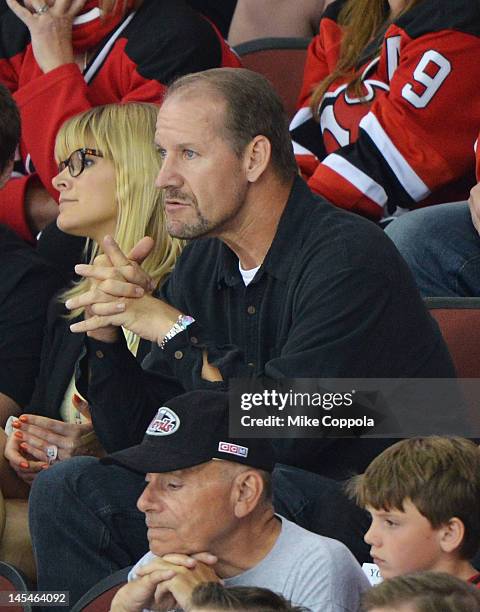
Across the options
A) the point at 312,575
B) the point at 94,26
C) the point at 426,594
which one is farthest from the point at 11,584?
the point at 94,26

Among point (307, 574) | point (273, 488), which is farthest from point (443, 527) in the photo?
point (273, 488)

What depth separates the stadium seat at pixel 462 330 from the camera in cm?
289

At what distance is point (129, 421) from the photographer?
285 cm

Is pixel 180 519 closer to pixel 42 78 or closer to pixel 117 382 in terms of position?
pixel 117 382

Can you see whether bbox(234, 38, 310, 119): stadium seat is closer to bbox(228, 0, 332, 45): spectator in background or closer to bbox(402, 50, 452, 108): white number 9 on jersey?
bbox(228, 0, 332, 45): spectator in background

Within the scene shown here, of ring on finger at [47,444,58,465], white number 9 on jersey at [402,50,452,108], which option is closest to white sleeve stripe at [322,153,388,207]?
white number 9 on jersey at [402,50,452,108]

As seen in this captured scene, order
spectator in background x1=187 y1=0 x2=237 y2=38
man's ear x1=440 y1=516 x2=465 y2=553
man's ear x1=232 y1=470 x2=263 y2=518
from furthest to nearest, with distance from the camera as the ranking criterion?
spectator in background x1=187 y1=0 x2=237 y2=38, man's ear x1=232 y1=470 x2=263 y2=518, man's ear x1=440 y1=516 x2=465 y2=553

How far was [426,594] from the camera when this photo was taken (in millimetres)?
1818

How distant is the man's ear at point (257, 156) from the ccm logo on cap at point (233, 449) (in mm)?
638

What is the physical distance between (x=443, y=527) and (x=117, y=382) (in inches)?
33.0

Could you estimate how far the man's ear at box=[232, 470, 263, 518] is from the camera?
2.34m

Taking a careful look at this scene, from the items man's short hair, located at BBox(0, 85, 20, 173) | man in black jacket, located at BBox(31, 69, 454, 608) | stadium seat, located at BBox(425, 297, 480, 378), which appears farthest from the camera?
man's short hair, located at BBox(0, 85, 20, 173)

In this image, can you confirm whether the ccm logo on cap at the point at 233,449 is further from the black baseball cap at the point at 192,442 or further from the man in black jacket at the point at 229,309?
the man in black jacket at the point at 229,309

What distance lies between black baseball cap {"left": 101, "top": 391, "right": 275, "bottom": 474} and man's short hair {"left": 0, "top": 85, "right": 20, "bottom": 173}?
1.36 meters
